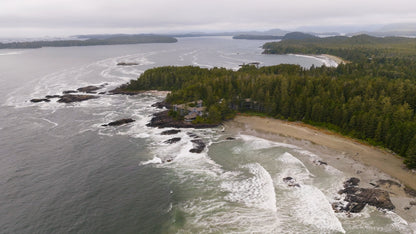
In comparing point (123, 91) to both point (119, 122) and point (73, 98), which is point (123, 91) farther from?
point (119, 122)

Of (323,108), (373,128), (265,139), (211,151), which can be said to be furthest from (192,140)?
(373,128)

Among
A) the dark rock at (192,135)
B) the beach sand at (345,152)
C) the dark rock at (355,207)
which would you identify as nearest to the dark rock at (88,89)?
the dark rock at (192,135)

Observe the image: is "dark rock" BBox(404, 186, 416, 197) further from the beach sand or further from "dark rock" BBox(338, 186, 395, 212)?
"dark rock" BBox(338, 186, 395, 212)

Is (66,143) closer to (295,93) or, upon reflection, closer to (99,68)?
(295,93)

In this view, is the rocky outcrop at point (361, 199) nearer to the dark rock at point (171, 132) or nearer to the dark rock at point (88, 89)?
the dark rock at point (171, 132)

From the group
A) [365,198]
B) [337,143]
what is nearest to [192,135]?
[337,143]

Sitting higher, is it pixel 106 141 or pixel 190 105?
pixel 190 105
